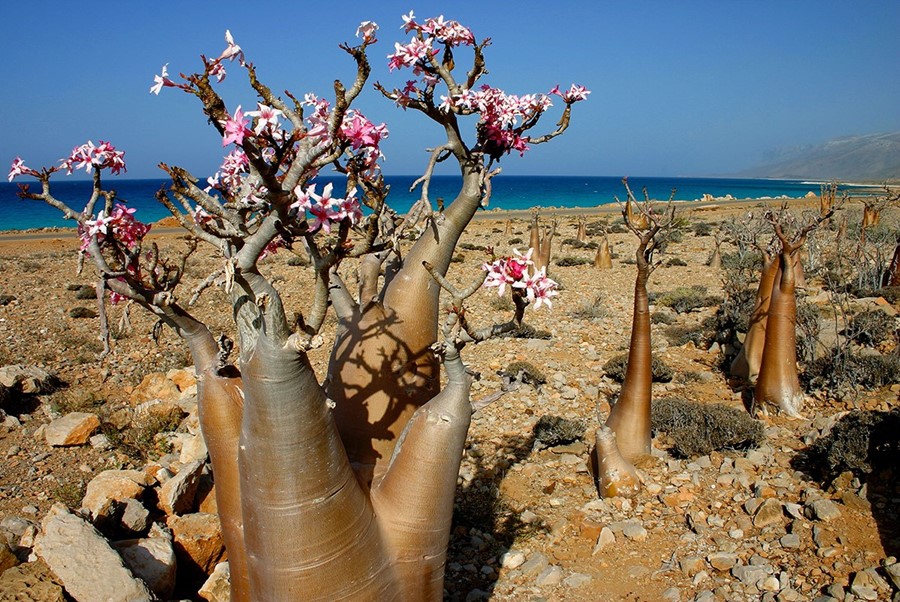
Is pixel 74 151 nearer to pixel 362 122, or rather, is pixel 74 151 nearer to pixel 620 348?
pixel 362 122

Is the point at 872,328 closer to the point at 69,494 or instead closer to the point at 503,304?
the point at 503,304

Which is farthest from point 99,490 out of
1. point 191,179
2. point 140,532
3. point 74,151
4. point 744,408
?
point 744,408

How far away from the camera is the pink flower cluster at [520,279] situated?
2.20 metres

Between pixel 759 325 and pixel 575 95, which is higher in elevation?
pixel 575 95

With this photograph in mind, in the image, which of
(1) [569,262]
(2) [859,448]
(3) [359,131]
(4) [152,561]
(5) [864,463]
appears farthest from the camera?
(1) [569,262]

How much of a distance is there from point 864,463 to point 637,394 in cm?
156

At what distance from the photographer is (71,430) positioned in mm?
5617

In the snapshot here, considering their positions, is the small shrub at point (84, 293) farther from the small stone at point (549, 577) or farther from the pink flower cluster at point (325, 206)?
the pink flower cluster at point (325, 206)

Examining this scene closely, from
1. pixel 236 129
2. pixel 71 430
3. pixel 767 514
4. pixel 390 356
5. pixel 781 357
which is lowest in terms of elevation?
pixel 767 514

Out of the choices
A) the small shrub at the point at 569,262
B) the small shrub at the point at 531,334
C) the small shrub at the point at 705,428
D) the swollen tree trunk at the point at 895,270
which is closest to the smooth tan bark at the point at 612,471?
the small shrub at the point at 705,428

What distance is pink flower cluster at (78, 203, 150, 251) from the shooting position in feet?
8.04

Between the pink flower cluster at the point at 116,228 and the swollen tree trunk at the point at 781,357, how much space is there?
5.21 m

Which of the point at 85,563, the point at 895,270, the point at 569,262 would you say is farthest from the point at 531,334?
the point at 569,262

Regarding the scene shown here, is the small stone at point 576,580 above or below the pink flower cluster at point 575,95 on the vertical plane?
below
